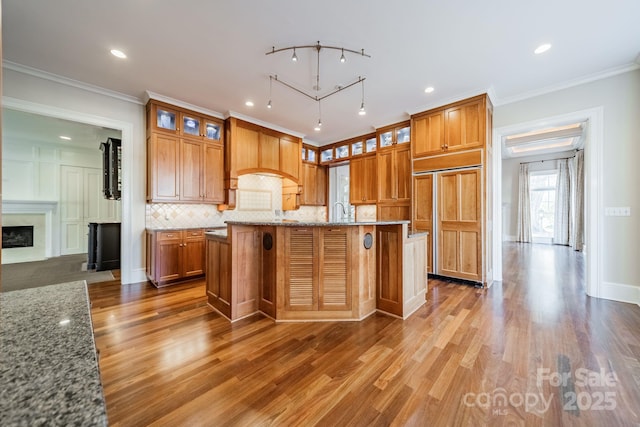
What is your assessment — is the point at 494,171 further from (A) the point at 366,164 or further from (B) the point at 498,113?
(A) the point at 366,164

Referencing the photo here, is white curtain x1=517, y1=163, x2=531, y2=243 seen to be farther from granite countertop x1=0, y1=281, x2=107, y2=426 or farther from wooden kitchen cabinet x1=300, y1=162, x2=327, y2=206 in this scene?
granite countertop x1=0, y1=281, x2=107, y2=426

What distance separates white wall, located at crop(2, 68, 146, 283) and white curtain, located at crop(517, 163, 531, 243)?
10.7 m

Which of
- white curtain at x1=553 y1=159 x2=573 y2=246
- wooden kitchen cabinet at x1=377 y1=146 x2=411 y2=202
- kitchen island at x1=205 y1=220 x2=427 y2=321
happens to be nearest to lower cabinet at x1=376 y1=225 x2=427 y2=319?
kitchen island at x1=205 y1=220 x2=427 y2=321

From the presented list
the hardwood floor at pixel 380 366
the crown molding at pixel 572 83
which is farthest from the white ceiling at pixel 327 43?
the hardwood floor at pixel 380 366

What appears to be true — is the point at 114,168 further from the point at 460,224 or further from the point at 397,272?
the point at 460,224

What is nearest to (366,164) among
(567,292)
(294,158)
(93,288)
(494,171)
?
(294,158)

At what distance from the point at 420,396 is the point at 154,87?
464 centimetres

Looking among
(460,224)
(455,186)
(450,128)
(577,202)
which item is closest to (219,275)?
(460,224)

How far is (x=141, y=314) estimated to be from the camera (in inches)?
111

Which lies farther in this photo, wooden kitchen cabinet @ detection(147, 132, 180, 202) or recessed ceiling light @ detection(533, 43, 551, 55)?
wooden kitchen cabinet @ detection(147, 132, 180, 202)

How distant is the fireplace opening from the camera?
580 centimetres

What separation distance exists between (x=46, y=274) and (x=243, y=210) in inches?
135

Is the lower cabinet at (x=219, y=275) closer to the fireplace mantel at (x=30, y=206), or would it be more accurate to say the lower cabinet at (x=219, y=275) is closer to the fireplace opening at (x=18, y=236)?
the fireplace mantel at (x=30, y=206)

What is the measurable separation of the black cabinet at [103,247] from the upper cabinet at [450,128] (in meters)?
5.84
